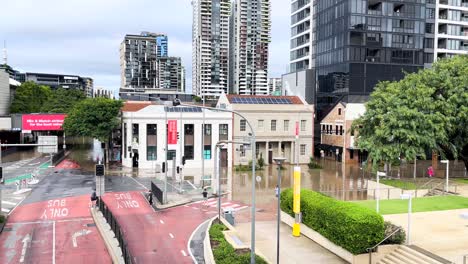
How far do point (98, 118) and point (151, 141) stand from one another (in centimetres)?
930

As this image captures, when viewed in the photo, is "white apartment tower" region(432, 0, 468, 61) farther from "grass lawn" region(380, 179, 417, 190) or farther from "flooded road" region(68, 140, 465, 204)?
"grass lawn" region(380, 179, 417, 190)

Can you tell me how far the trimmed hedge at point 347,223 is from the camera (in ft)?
73.5

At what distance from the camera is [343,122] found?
6631 centimetres

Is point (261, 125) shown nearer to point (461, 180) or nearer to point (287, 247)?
point (461, 180)

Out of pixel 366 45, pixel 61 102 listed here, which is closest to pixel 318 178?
pixel 366 45

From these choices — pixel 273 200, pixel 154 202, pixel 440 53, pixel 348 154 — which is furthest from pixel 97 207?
pixel 440 53

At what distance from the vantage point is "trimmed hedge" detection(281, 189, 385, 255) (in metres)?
22.4

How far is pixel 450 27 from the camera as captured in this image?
3278 inches

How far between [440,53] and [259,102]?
42.5 m

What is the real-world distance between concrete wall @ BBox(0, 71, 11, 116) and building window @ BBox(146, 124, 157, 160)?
50071mm

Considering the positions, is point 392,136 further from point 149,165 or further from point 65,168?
point 65,168

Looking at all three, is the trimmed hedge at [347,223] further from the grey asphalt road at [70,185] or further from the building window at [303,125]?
the building window at [303,125]

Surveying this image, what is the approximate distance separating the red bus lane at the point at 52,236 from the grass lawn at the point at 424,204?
2031 cm

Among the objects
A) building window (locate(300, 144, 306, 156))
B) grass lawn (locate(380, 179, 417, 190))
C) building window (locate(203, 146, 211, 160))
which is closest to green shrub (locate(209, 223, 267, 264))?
grass lawn (locate(380, 179, 417, 190))
